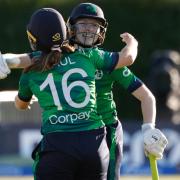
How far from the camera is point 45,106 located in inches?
244

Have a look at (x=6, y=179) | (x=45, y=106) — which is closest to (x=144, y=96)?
(x=45, y=106)

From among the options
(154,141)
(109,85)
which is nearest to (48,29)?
(109,85)

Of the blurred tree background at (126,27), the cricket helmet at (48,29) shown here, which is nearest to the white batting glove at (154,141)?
the cricket helmet at (48,29)

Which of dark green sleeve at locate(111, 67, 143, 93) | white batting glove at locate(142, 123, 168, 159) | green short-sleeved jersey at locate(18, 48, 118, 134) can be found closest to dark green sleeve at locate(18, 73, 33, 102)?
green short-sleeved jersey at locate(18, 48, 118, 134)

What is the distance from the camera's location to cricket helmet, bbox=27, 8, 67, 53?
20.3ft

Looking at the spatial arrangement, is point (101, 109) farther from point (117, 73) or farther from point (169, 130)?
point (169, 130)

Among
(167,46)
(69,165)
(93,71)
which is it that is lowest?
(167,46)

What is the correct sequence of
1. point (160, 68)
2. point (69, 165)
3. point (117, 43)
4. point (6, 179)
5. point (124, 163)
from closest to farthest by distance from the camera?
point (69, 165) < point (6, 179) < point (124, 163) < point (160, 68) < point (117, 43)

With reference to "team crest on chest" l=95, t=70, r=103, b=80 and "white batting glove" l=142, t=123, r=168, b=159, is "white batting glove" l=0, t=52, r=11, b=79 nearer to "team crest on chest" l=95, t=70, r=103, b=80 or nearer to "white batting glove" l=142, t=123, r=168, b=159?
"team crest on chest" l=95, t=70, r=103, b=80

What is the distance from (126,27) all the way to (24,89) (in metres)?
15.3

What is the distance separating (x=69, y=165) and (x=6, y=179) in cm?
787

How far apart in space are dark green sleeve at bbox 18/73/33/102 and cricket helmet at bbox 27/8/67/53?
0.85 ft

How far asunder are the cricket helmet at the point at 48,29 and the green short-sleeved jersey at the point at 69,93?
0.40 ft

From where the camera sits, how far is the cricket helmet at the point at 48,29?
20.3 feet
